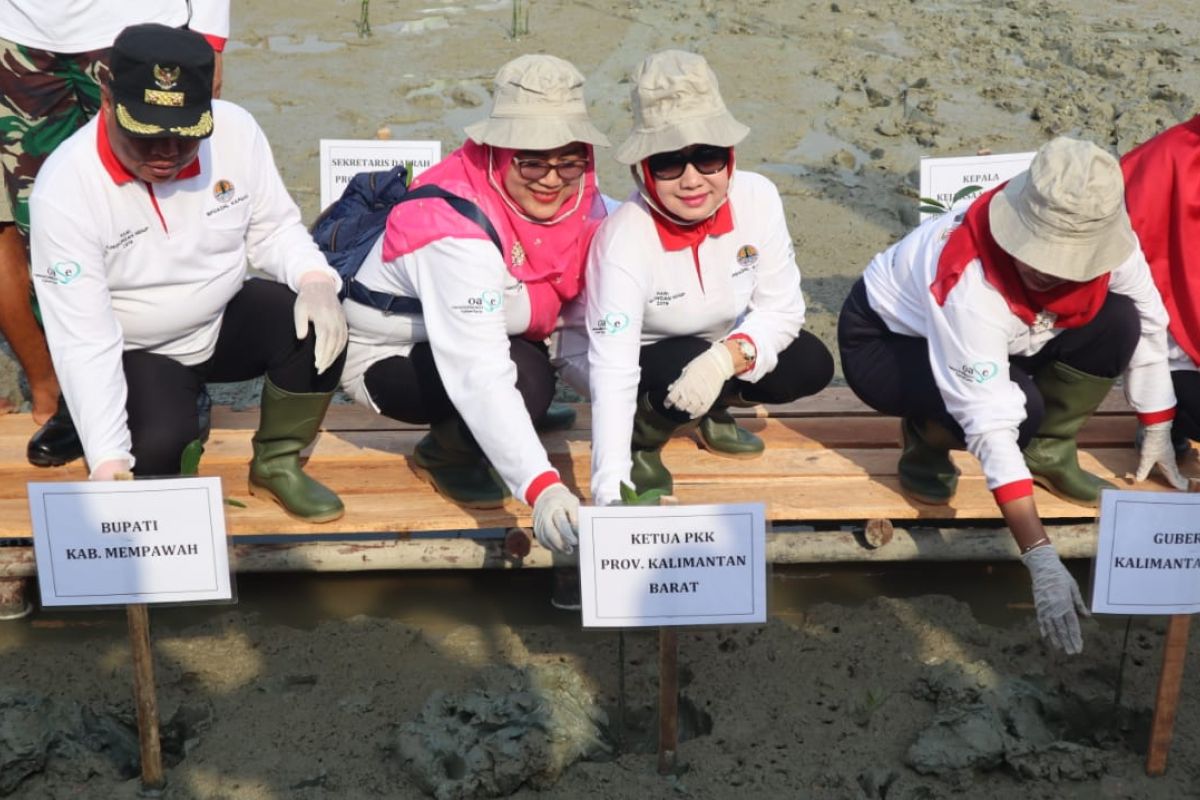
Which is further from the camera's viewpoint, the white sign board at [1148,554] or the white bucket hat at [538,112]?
the white bucket hat at [538,112]

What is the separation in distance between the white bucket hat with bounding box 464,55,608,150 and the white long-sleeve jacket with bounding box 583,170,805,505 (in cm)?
28

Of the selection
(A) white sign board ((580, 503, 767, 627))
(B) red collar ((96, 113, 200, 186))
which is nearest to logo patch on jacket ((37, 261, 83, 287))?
(B) red collar ((96, 113, 200, 186))

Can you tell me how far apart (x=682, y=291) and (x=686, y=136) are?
48 centimetres

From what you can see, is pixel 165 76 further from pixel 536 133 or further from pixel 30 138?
pixel 30 138

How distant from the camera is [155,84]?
2830mm

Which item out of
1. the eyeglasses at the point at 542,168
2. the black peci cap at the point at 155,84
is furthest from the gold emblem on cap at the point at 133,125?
the eyeglasses at the point at 542,168

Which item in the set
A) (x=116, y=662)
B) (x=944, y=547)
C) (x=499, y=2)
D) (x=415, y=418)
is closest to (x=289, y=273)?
(x=415, y=418)

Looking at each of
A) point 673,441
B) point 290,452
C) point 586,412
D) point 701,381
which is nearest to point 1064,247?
point 701,381

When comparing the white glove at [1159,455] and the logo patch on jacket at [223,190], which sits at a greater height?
the logo patch on jacket at [223,190]

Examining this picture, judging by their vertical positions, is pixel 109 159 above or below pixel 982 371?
above

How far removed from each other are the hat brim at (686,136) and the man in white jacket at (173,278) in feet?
2.69

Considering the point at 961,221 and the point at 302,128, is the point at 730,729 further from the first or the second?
the point at 302,128

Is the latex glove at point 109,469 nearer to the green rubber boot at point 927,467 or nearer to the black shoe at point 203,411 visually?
the black shoe at point 203,411

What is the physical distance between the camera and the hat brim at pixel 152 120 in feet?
9.34
